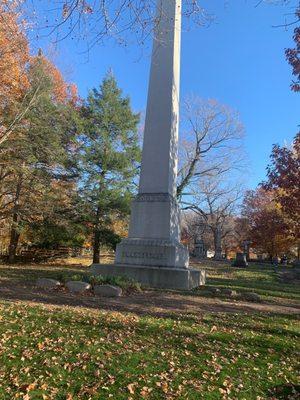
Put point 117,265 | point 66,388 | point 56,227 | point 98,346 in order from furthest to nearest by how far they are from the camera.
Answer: point 56,227 → point 117,265 → point 98,346 → point 66,388

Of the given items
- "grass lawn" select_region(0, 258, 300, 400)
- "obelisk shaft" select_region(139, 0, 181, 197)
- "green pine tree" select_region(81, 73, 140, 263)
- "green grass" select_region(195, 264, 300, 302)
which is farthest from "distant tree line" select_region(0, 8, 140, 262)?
"grass lawn" select_region(0, 258, 300, 400)

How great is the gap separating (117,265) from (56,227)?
10847 mm

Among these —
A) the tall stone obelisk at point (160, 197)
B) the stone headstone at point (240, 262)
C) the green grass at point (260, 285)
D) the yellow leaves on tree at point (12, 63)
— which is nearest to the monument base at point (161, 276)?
the tall stone obelisk at point (160, 197)

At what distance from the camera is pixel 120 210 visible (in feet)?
72.9

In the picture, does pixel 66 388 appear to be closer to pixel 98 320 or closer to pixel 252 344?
pixel 98 320

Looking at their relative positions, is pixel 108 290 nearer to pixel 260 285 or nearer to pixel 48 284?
pixel 48 284

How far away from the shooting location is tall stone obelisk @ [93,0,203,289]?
11.2 m

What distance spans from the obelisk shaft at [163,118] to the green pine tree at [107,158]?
9702mm

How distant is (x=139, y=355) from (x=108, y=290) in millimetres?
4024

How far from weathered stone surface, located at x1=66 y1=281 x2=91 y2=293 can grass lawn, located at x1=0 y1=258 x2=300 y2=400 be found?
1475 millimetres

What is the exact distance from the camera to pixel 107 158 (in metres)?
22.4

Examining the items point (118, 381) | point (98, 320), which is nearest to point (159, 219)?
point (98, 320)

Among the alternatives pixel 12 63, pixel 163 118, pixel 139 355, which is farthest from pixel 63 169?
pixel 139 355

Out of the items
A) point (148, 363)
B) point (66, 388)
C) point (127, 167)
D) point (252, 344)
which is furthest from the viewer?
point (127, 167)
